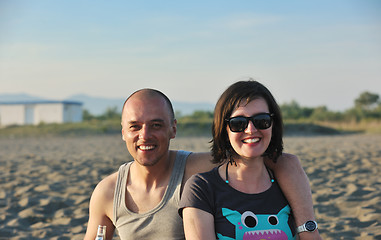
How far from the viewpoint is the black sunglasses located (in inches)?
87.7

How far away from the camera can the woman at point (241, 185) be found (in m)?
→ 2.16

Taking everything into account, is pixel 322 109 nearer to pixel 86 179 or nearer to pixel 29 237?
pixel 86 179

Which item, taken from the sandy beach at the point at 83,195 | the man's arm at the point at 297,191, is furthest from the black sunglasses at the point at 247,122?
the sandy beach at the point at 83,195

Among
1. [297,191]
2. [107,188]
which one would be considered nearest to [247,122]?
[297,191]

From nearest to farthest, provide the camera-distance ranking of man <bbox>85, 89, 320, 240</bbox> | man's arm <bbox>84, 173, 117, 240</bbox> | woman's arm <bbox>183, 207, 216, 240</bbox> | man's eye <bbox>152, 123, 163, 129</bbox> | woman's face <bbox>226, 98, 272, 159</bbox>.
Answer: woman's arm <bbox>183, 207, 216, 240</bbox> → woman's face <bbox>226, 98, 272, 159</bbox> → man <bbox>85, 89, 320, 240</bbox> → man's eye <bbox>152, 123, 163, 129</bbox> → man's arm <bbox>84, 173, 117, 240</bbox>

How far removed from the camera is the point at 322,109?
32.5m

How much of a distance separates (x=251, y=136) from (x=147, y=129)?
2.12ft

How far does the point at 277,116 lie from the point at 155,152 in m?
0.76

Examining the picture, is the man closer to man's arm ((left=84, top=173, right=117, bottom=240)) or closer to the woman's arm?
man's arm ((left=84, top=173, right=117, bottom=240))

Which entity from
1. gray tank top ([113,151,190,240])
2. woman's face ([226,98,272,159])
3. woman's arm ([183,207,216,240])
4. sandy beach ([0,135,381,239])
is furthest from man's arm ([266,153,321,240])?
sandy beach ([0,135,381,239])

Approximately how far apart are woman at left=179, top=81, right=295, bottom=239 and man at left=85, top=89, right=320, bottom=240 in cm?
15

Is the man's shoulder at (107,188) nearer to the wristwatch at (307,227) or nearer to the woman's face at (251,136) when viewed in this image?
the woman's face at (251,136)

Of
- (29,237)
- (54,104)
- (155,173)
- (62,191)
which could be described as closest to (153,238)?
(155,173)

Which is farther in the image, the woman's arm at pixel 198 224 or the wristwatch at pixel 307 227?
the wristwatch at pixel 307 227
